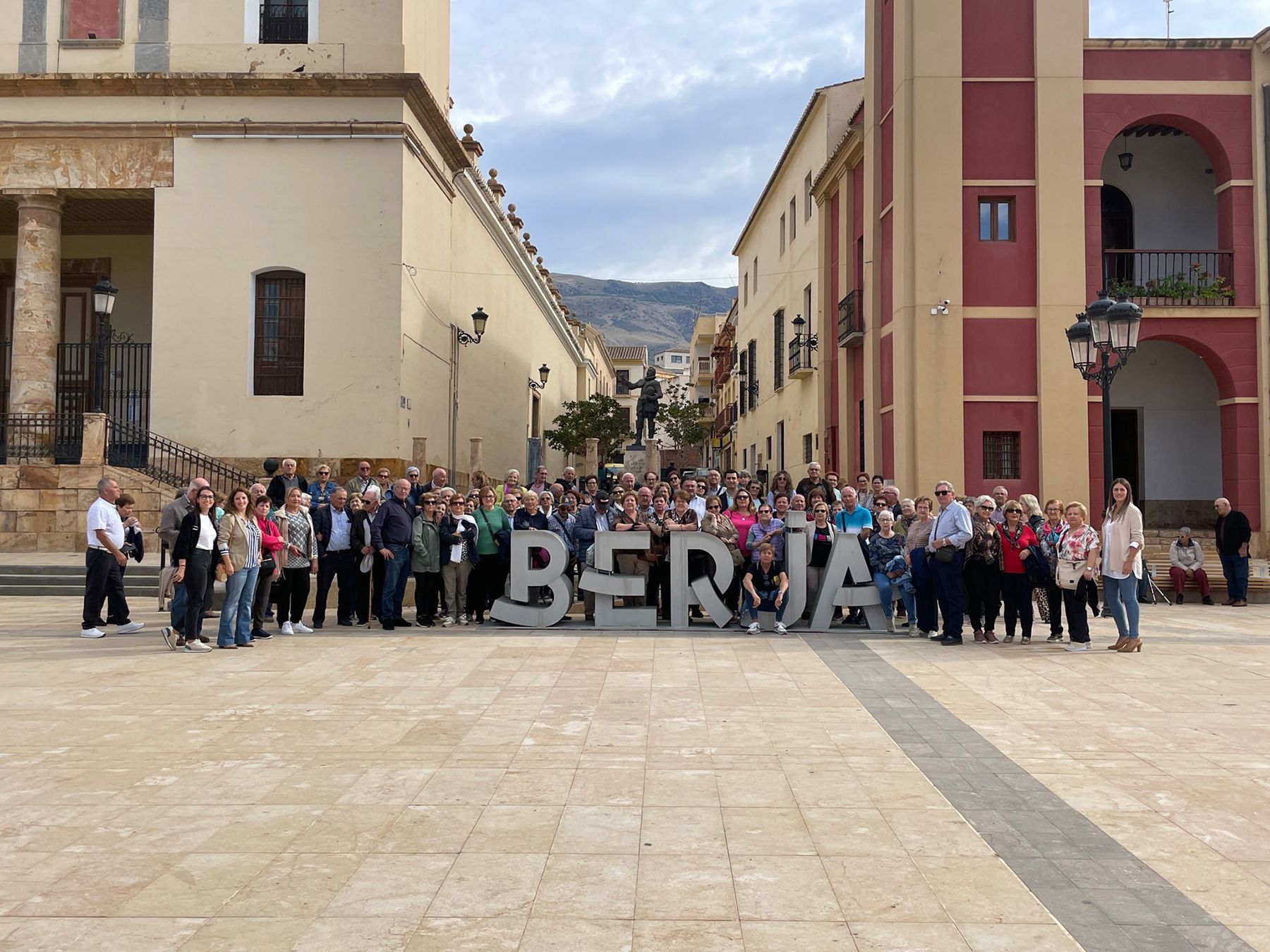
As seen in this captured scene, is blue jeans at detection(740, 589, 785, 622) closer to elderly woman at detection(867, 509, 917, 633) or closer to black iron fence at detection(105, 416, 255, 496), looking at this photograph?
elderly woman at detection(867, 509, 917, 633)

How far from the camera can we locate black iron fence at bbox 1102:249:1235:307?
19094 millimetres

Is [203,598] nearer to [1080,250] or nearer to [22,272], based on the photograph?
[22,272]

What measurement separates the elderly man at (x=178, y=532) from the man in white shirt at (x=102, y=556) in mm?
570

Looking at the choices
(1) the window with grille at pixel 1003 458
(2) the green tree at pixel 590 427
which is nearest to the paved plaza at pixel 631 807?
(1) the window with grille at pixel 1003 458

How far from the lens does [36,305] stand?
2098cm

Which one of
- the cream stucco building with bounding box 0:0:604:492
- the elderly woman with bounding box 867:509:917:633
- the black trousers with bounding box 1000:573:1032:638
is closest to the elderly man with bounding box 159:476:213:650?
the elderly woman with bounding box 867:509:917:633

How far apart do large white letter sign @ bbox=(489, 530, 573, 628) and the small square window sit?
11842 millimetres

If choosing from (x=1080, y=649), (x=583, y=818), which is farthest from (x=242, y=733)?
(x=1080, y=649)

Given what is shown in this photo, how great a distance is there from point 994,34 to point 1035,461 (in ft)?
26.4

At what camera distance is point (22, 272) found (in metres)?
21.1

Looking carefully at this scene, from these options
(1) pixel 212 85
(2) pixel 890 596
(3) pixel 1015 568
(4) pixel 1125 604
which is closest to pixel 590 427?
(1) pixel 212 85

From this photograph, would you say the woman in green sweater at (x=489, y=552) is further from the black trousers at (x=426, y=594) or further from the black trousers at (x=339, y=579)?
the black trousers at (x=339, y=579)

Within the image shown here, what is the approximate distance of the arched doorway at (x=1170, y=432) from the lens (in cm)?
2059

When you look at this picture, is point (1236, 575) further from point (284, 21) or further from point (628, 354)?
point (628, 354)
